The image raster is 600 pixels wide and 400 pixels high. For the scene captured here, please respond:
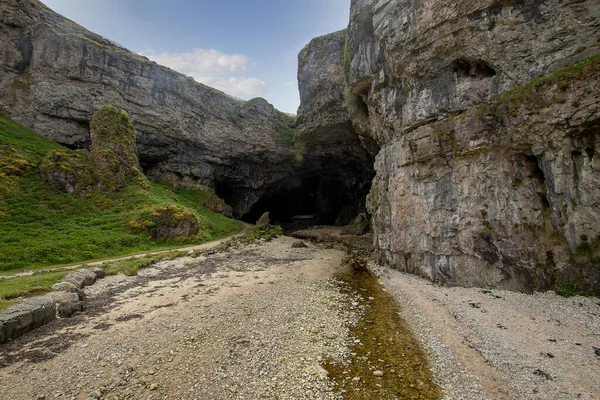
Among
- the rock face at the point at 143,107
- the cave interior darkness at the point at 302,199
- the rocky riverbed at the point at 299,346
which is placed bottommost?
the rocky riverbed at the point at 299,346

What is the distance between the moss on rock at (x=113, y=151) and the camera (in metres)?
36.7

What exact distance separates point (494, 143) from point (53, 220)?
40077 millimetres

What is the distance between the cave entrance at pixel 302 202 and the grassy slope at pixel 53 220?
107 feet

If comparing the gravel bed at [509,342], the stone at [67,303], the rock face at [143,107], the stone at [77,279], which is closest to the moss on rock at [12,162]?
the rock face at [143,107]

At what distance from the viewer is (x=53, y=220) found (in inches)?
1111

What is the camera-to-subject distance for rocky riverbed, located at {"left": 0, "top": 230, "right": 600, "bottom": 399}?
27.1 ft

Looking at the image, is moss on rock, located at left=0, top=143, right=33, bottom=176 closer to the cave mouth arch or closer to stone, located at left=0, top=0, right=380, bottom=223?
stone, located at left=0, top=0, right=380, bottom=223

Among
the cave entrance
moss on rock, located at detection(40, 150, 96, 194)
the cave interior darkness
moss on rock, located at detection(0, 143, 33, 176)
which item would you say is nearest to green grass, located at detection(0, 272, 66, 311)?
moss on rock, located at detection(40, 150, 96, 194)

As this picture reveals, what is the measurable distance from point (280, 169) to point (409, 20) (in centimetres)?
4480

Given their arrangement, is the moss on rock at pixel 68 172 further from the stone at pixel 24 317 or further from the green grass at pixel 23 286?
the stone at pixel 24 317

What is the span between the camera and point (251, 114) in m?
58.5

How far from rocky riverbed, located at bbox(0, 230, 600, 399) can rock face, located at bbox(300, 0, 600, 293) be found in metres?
2.54

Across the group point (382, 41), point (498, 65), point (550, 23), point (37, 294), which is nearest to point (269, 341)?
point (37, 294)

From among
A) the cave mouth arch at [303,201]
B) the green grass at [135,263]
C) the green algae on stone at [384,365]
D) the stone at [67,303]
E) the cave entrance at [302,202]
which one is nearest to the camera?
the green algae on stone at [384,365]
